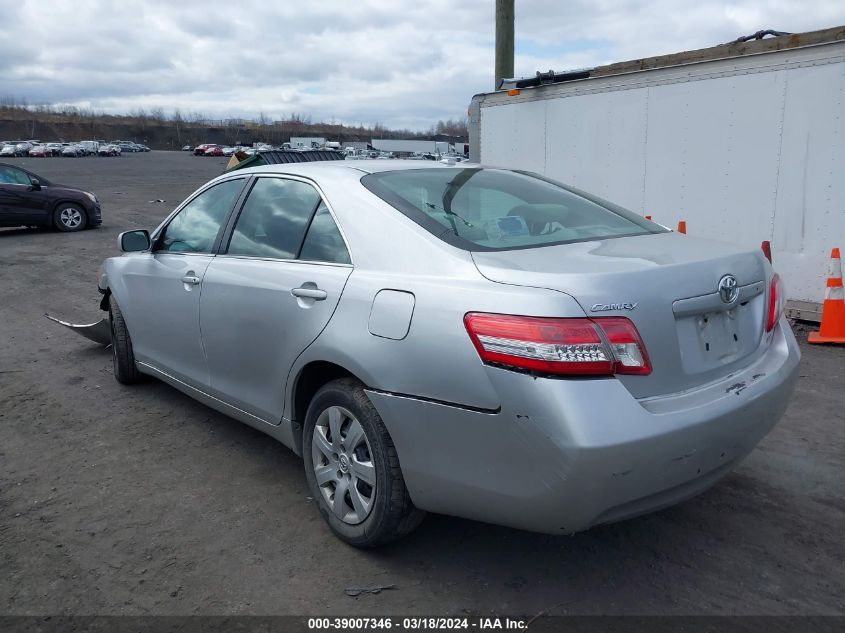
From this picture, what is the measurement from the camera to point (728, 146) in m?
7.34

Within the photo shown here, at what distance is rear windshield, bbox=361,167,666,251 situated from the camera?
299cm

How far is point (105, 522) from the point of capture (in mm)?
3346

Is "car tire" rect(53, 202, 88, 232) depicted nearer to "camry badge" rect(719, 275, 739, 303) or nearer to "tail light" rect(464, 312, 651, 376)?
"tail light" rect(464, 312, 651, 376)

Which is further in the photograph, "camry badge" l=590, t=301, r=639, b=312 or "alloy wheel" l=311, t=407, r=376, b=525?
"alloy wheel" l=311, t=407, r=376, b=525

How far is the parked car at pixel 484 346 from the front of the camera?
2352 mm

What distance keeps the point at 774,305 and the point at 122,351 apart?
4.15m

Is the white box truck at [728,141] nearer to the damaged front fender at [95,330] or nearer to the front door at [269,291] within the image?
the front door at [269,291]

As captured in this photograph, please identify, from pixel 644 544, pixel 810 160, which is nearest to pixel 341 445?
pixel 644 544

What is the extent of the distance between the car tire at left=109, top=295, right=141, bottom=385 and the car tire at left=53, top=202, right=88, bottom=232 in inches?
461

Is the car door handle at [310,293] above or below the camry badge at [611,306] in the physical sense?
below

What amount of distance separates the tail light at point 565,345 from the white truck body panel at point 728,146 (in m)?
5.35

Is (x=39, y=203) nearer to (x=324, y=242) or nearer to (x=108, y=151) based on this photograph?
(x=324, y=242)

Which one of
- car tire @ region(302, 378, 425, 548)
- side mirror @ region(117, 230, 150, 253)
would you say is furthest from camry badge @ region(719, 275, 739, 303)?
side mirror @ region(117, 230, 150, 253)

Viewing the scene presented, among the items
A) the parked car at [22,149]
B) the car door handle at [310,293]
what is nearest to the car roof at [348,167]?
the car door handle at [310,293]
